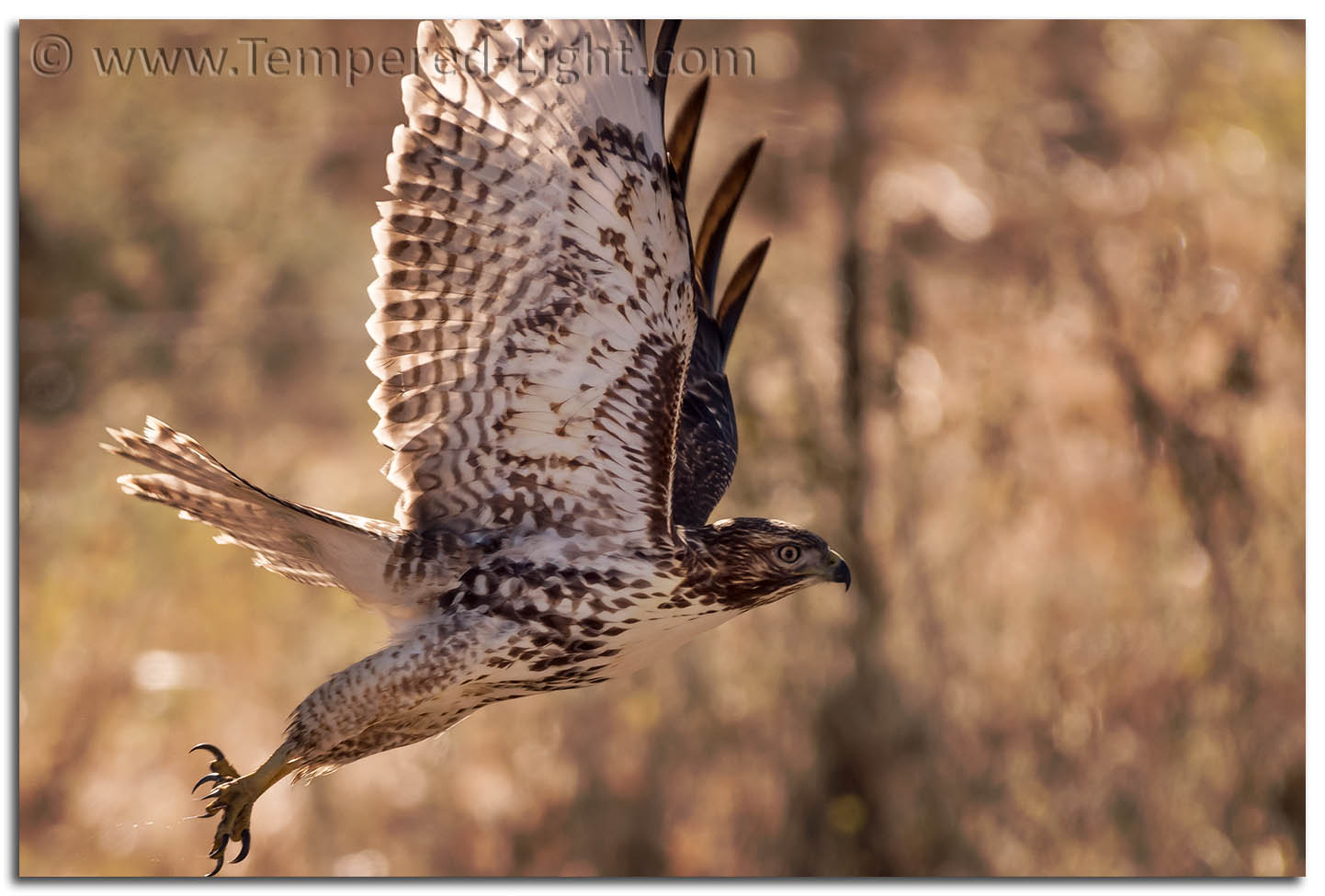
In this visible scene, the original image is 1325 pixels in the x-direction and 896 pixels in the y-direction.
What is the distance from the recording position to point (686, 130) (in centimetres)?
382

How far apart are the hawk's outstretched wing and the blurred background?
519cm

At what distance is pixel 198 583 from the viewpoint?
34.3ft

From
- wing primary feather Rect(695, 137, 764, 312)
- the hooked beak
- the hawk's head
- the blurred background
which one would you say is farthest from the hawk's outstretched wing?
the blurred background

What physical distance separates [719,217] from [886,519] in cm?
524

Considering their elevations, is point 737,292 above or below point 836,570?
above

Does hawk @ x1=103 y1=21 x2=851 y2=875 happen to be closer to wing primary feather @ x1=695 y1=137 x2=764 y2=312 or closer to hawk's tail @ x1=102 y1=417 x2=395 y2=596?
hawk's tail @ x1=102 y1=417 x2=395 y2=596

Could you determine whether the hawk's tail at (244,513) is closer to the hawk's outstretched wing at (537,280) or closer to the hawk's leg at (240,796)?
the hawk's outstretched wing at (537,280)

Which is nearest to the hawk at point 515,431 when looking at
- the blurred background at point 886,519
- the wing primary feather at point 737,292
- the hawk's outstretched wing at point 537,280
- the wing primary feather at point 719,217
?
the hawk's outstretched wing at point 537,280

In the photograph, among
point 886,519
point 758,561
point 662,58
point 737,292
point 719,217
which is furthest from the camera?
point 886,519

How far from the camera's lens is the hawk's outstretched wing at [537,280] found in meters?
3.26

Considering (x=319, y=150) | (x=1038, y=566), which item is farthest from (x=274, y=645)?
(x=1038, y=566)

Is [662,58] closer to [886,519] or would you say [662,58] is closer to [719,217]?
[719,217]

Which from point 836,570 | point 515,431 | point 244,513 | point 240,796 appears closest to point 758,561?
point 836,570

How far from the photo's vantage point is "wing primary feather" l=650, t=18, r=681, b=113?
10.7ft
